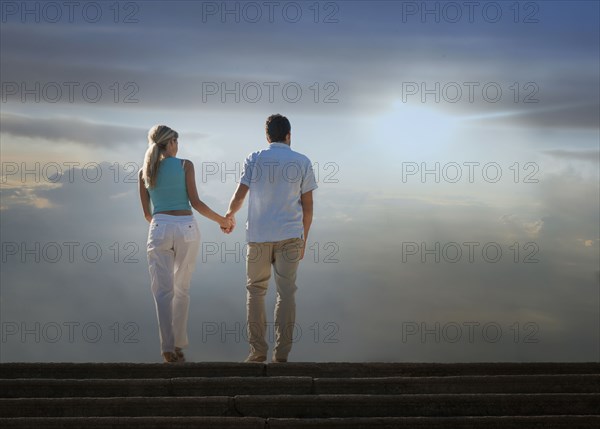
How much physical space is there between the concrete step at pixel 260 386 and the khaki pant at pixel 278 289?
1.01 meters

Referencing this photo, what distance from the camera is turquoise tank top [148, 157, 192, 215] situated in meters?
7.56

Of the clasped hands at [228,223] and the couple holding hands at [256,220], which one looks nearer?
the couple holding hands at [256,220]

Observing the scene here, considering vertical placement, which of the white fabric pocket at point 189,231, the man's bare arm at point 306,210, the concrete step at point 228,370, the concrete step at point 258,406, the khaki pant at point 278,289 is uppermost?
the man's bare arm at point 306,210

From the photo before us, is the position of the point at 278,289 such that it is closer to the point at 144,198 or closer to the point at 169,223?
the point at 169,223

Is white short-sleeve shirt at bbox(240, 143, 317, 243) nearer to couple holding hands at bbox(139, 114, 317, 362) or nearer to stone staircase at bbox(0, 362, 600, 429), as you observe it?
couple holding hands at bbox(139, 114, 317, 362)

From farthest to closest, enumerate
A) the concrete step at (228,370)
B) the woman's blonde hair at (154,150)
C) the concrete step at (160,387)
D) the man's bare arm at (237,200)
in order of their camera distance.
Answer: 1. the man's bare arm at (237,200)
2. the woman's blonde hair at (154,150)
3. the concrete step at (228,370)
4. the concrete step at (160,387)

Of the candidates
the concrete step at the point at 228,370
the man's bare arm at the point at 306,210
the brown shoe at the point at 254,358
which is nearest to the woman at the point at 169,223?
the brown shoe at the point at 254,358

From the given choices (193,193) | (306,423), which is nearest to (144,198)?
(193,193)

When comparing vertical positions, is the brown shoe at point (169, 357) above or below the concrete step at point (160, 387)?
above

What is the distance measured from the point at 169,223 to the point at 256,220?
0.66 metres

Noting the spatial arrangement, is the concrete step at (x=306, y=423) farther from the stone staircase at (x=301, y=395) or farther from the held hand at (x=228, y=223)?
the held hand at (x=228, y=223)

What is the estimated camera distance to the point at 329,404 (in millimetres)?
6215

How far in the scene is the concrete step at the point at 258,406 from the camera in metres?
6.18

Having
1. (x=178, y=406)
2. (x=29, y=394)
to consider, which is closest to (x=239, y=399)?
(x=178, y=406)
